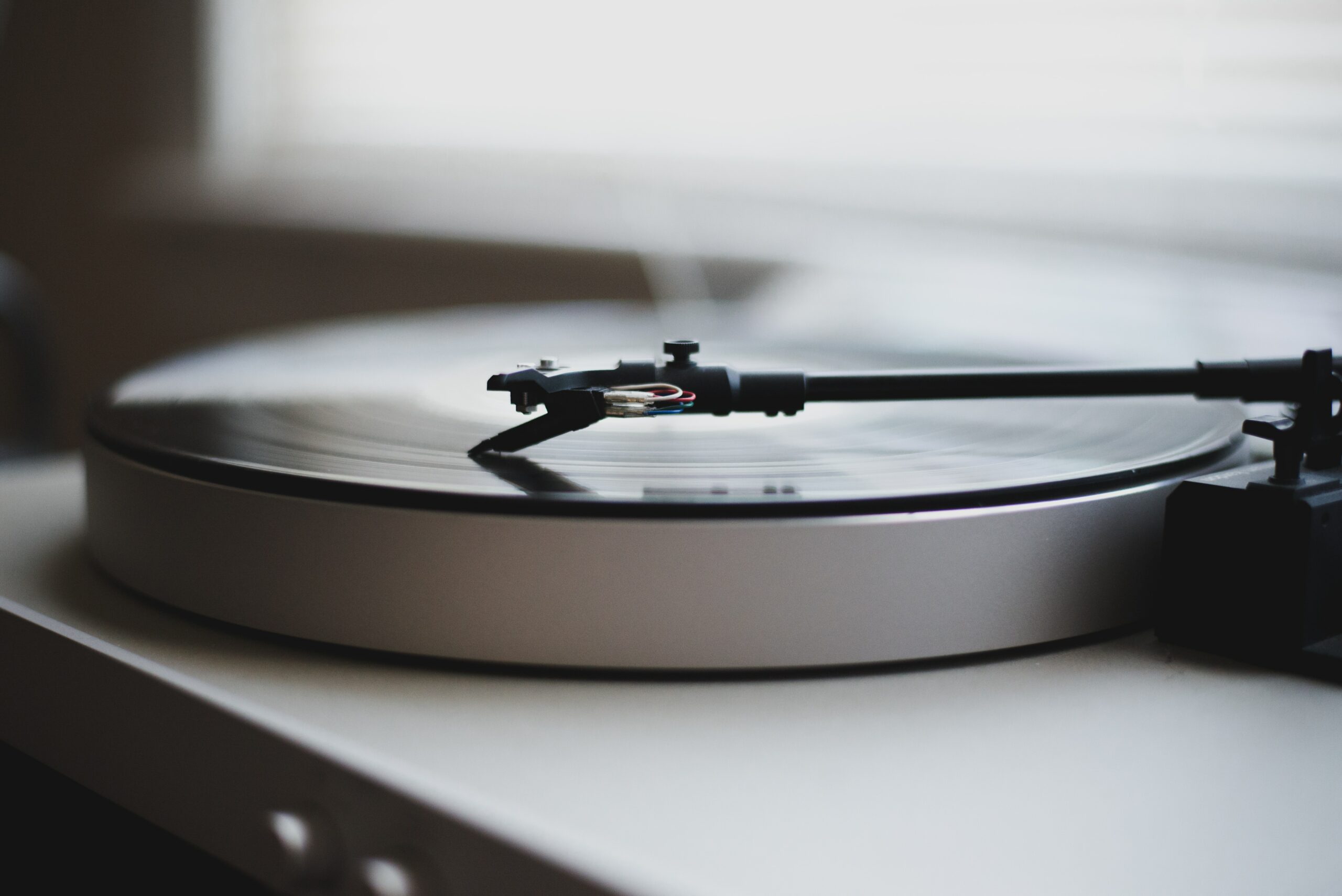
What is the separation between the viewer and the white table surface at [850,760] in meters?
0.31

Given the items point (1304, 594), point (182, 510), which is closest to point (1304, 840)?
point (1304, 594)

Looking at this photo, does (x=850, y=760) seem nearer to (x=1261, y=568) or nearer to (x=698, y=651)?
(x=698, y=651)

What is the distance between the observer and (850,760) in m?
0.37

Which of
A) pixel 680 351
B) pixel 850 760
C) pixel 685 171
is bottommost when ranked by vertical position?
pixel 850 760

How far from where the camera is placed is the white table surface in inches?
12.3

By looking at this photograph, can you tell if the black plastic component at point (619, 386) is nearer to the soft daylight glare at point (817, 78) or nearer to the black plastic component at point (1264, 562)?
the black plastic component at point (1264, 562)

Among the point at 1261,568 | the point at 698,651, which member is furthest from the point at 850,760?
the point at 1261,568

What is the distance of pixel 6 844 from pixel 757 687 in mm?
336

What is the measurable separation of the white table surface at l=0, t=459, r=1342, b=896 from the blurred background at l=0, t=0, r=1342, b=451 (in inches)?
15.5

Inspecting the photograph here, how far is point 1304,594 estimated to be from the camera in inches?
16.8

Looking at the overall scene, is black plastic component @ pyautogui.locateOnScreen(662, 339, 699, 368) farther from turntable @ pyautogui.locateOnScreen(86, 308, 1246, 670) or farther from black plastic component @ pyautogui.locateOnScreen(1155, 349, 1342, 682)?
black plastic component @ pyautogui.locateOnScreen(1155, 349, 1342, 682)

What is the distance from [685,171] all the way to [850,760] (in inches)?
49.5

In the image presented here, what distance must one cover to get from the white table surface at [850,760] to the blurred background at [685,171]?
39 centimetres

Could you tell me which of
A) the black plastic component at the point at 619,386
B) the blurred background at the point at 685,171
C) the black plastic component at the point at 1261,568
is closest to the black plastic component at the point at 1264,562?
the black plastic component at the point at 1261,568
